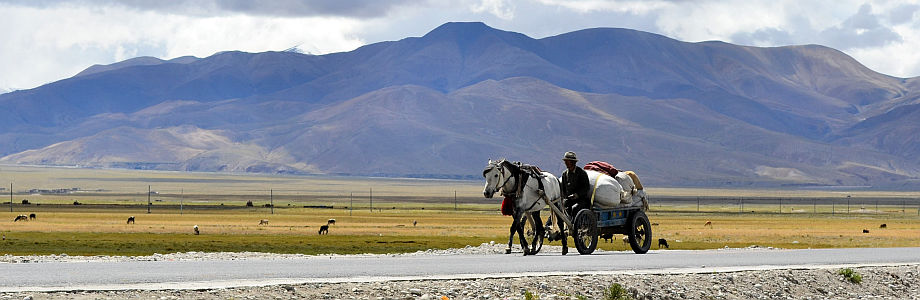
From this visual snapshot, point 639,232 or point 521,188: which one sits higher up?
point 521,188

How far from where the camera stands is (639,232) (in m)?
26.7

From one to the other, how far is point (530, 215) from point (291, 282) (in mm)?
7307

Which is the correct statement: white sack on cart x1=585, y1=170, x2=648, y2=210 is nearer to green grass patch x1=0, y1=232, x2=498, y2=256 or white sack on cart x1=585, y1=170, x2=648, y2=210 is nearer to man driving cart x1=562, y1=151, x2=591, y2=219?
man driving cart x1=562, y1=151, x2=591, y2=219

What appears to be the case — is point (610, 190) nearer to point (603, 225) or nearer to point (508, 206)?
point (603, 225)

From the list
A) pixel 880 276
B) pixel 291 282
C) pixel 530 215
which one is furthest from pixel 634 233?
pixel 291 282

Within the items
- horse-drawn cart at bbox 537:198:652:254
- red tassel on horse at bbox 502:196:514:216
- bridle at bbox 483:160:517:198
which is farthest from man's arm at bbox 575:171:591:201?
bridle at bbox 483:160:517:198

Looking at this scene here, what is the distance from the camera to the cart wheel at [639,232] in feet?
85.6

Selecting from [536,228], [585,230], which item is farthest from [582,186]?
[536,228]

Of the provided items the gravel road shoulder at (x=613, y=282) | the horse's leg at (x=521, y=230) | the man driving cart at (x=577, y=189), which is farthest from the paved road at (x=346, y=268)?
the man driving cart at (x=577, y=189)

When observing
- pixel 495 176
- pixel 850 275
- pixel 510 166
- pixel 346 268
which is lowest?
pixel 850 275

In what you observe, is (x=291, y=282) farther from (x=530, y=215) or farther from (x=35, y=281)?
(x=530, y=215)

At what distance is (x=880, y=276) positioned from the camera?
2397 centimetres

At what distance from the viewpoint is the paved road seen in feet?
56.9

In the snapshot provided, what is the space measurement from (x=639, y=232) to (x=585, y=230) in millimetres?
2620
